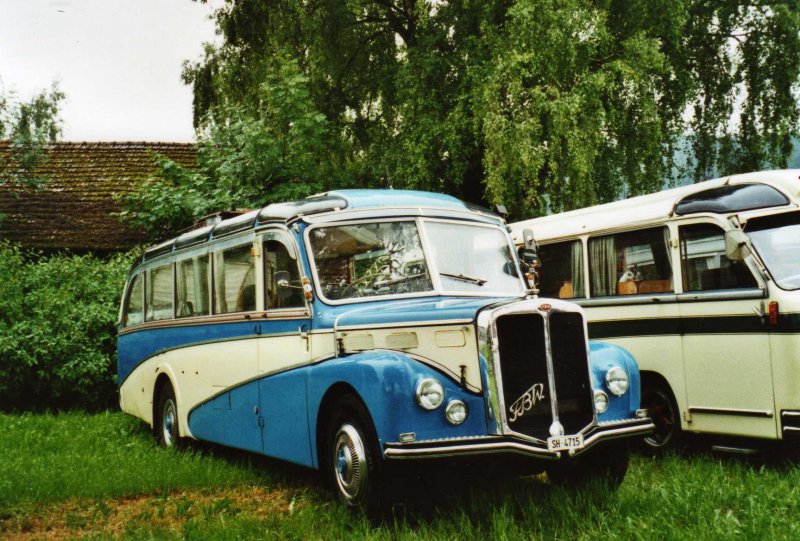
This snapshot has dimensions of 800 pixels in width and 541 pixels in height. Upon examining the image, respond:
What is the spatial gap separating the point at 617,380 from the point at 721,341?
2191mm

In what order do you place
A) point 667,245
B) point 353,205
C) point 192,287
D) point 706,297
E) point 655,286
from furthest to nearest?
point 192,287
point 655,286
point 667,245
point 706,297
point 353,205

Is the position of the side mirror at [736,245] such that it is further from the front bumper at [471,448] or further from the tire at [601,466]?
the front bumper at [471,448]

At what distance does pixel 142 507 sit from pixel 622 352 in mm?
4284

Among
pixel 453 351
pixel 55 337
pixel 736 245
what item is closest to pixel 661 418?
pixel 736 245

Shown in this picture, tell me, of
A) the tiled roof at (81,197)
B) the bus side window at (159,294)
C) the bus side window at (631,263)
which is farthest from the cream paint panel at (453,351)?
the tiled roof at (81,197)

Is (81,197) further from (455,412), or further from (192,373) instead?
(455,412)

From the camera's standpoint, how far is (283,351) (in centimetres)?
742

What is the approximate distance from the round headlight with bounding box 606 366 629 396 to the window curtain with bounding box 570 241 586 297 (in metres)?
3.57

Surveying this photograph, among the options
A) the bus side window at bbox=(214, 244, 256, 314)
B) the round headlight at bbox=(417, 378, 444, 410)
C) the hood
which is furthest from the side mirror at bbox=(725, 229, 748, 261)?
the bus side window at bbox=(214, 244, 256, 314)

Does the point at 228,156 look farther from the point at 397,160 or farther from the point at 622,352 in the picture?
the point at 622,352

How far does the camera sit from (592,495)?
21.2 feet

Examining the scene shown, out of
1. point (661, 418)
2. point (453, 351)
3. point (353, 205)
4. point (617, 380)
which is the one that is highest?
point (353, 205)

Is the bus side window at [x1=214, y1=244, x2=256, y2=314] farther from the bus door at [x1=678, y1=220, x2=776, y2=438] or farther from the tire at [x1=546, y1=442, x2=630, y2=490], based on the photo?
the bus door at [x1=678, y1=220, x2=776, y2=438]

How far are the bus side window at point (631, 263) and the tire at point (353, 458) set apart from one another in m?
4.17
